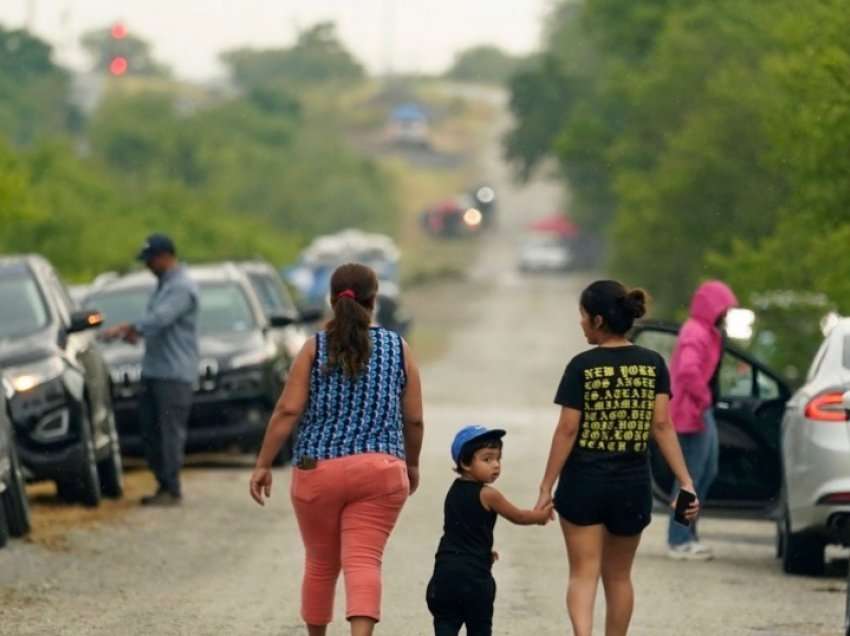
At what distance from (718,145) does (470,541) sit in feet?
133

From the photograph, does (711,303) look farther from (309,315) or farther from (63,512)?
(309,315)

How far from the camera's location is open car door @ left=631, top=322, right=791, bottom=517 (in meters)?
16.1

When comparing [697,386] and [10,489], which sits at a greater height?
[697,386]

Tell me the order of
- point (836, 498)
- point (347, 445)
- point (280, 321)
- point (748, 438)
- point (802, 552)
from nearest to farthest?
1. point (347, 445)
2. point (836, 498)
3. point (802, 552)
4. point (748, 438)
5. point (280, 321)

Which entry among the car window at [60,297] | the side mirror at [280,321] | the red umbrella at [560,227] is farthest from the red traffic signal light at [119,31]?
the red umbrella at [560,227]

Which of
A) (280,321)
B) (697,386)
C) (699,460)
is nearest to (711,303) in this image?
(697,386)

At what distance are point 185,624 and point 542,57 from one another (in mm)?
79138

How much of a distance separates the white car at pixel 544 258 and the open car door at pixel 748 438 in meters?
92.8

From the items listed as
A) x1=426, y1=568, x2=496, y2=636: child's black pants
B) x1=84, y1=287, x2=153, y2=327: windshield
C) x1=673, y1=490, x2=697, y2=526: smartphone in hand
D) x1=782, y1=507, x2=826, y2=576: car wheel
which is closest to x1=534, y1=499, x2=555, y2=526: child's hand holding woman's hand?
x1=426, y1=568, x2=496, y2=636: child's black pants

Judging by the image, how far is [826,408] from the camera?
14.1 m

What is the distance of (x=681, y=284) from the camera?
179 ft

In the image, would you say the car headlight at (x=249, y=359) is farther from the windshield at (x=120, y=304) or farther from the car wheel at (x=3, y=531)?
the car wheel at (x=3, y=531)

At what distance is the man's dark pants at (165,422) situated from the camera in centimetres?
1819

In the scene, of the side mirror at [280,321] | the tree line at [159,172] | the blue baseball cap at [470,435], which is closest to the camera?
the blue baseball cap at [470,435]
